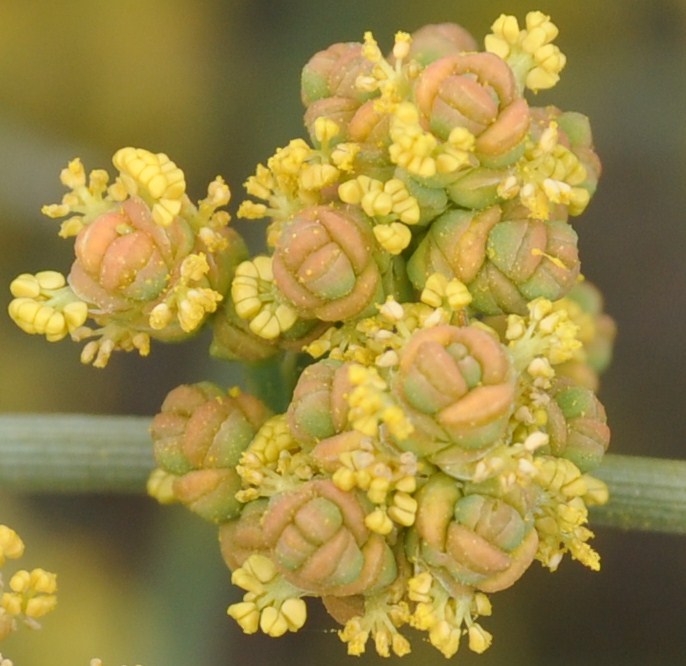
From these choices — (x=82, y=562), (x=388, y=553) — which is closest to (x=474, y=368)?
A: (x=388, y=553)

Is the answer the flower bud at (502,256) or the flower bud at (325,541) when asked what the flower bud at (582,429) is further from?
the flower bud at (325,541)

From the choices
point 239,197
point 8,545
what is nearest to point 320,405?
point 8,545

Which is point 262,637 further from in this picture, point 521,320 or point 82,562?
point 521,320

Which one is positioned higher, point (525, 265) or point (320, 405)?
point (525, 265)

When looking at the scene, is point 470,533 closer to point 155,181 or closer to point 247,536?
point 247,536

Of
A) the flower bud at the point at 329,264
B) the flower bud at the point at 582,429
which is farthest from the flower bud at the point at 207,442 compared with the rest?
the flower bud at the point at 582,429

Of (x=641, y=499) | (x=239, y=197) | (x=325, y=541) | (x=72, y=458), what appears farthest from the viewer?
(x=239, y=197)

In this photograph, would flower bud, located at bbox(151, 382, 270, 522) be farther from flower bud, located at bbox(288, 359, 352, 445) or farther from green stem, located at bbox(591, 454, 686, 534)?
green stem, located at bbox(591, 454, 686, 534)
